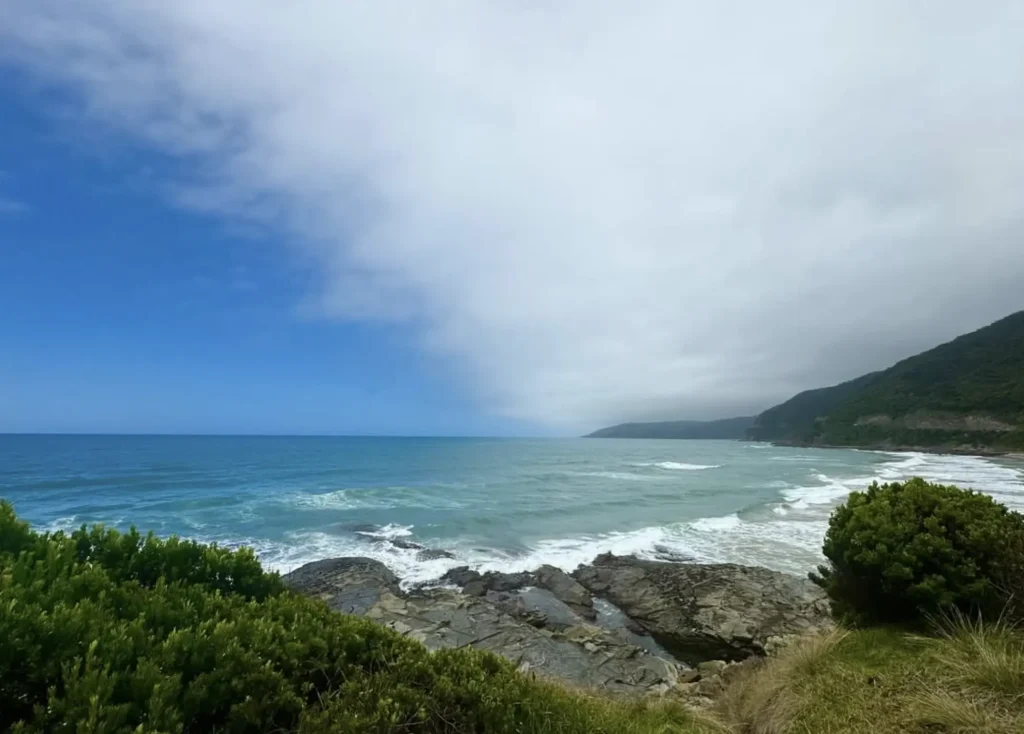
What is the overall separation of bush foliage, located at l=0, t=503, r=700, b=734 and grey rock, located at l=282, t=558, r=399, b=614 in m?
10.9

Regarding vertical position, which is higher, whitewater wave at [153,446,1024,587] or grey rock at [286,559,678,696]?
grey rock at [286,559,678,696]

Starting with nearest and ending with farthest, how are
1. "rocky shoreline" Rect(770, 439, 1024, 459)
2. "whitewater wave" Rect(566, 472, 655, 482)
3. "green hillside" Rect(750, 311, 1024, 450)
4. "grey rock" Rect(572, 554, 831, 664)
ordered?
"grey rock" Rect(572, 554, 831, 664)
"whitewater wave" Rect(566, 472, 655, 482)
"rocky shoreline" Rect(770, 439, 1024, 459)
"green hillside" Rect(750, 311, 1024, 450)

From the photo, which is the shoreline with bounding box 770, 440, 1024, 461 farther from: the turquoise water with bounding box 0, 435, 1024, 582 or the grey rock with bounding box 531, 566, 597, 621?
the grey rock with bounding box 531, 566, 597, 621

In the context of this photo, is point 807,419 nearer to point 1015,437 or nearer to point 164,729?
point 1015,437

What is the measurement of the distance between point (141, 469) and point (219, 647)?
67.3 metres

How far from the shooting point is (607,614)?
1499 cm

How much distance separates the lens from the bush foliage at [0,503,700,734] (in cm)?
250

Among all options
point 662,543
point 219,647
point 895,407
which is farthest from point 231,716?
point 895,407

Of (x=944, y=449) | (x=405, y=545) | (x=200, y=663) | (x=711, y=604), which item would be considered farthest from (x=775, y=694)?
(x=944, y=449)

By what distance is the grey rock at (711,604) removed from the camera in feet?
39.9

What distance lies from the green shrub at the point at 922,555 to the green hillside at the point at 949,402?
92.1m

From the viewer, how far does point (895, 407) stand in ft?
345

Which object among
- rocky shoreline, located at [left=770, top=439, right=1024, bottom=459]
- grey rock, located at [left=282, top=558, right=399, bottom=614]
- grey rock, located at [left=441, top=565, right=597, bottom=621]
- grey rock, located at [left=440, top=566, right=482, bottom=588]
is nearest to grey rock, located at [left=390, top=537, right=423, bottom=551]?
grey rock, located at [left=282, top=558, right=399, bottom=614]

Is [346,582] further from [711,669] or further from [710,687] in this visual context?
[710,687]
